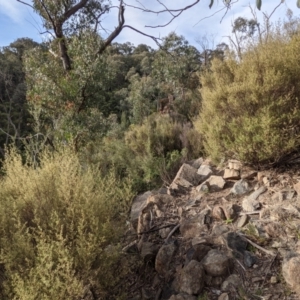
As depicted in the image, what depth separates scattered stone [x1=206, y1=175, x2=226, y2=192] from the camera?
3.76 m

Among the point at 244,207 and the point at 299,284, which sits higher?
the point at 244,207

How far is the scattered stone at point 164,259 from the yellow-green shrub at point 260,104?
151 centimetres

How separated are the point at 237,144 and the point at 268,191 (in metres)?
0.68

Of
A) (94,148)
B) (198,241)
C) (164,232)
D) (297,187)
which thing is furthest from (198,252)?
(94,148)

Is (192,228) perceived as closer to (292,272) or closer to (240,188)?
(240,188)

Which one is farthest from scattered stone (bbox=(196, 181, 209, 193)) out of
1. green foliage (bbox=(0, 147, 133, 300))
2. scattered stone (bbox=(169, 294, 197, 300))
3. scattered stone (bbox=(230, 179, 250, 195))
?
scattered stone (bbox=(169, 294, 197, 300))

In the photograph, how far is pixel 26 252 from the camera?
2.23 metres

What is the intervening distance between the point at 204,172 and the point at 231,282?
6.53ft

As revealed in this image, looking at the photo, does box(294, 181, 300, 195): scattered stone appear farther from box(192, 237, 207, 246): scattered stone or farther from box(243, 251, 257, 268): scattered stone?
box(192, 237, 207, 246): scattered stone

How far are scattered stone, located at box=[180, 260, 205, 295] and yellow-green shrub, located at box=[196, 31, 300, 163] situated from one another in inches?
64.7

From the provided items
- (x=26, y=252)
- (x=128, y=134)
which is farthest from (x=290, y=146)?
(x=128, y=134)

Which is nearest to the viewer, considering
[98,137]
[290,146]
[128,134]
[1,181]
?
[1,181]

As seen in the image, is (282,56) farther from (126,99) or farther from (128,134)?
(126,99)

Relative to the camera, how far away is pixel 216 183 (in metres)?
3.82
